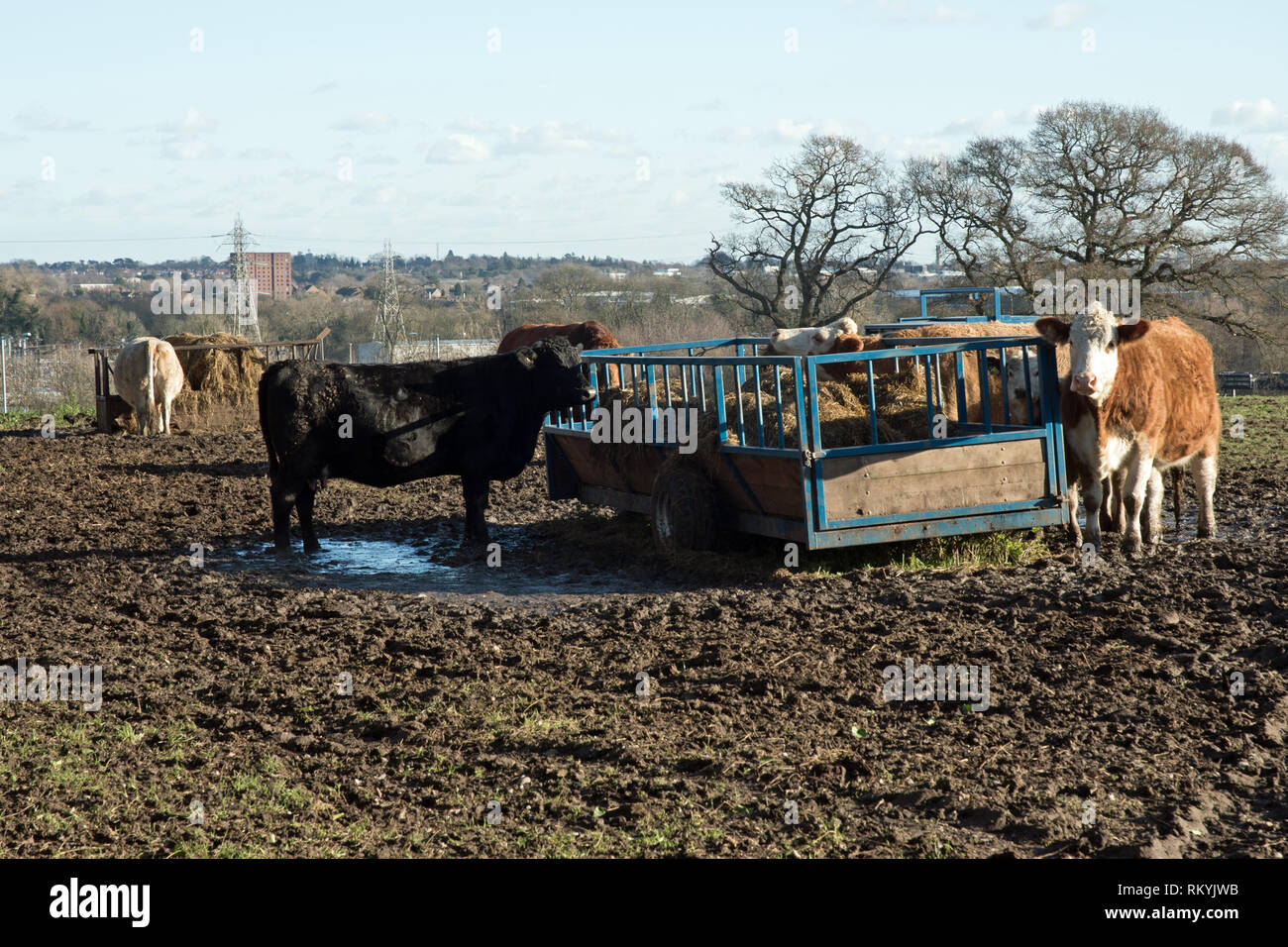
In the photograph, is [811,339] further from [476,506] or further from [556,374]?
[476,506]

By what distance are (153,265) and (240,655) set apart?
415ft

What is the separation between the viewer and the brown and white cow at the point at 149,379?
59.8 ft

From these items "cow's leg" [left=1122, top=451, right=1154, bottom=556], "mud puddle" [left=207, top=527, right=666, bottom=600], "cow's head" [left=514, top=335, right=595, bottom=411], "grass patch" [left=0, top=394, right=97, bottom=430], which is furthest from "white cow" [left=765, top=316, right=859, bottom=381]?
"grass patch" [left=0, top=394, right=97, bottom=430]

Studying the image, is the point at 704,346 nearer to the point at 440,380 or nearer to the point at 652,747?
the point at 440,380

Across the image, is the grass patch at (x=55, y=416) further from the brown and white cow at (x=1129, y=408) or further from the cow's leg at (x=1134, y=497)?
the cow's leg at (x=1134, y=497)

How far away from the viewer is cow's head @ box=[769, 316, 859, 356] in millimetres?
10609

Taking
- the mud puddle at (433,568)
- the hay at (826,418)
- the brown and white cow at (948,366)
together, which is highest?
the brown and white cow at (948,366)

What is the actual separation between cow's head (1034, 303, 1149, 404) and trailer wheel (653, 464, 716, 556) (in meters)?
2.70

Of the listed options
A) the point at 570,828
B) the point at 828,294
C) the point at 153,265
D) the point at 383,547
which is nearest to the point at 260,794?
the point at 570,828

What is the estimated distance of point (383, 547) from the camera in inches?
408

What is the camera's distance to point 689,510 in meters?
8.73

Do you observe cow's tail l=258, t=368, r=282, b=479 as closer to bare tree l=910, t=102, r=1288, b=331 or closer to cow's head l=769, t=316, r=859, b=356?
cow's head l=769, t=316, r=859, b=356

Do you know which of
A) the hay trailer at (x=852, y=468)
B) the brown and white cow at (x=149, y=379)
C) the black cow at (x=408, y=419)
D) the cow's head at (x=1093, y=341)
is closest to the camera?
the hay trailer at (x=852, y=468)

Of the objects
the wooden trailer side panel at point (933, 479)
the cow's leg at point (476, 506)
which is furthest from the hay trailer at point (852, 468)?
the cow's leg at point (476, 506)
